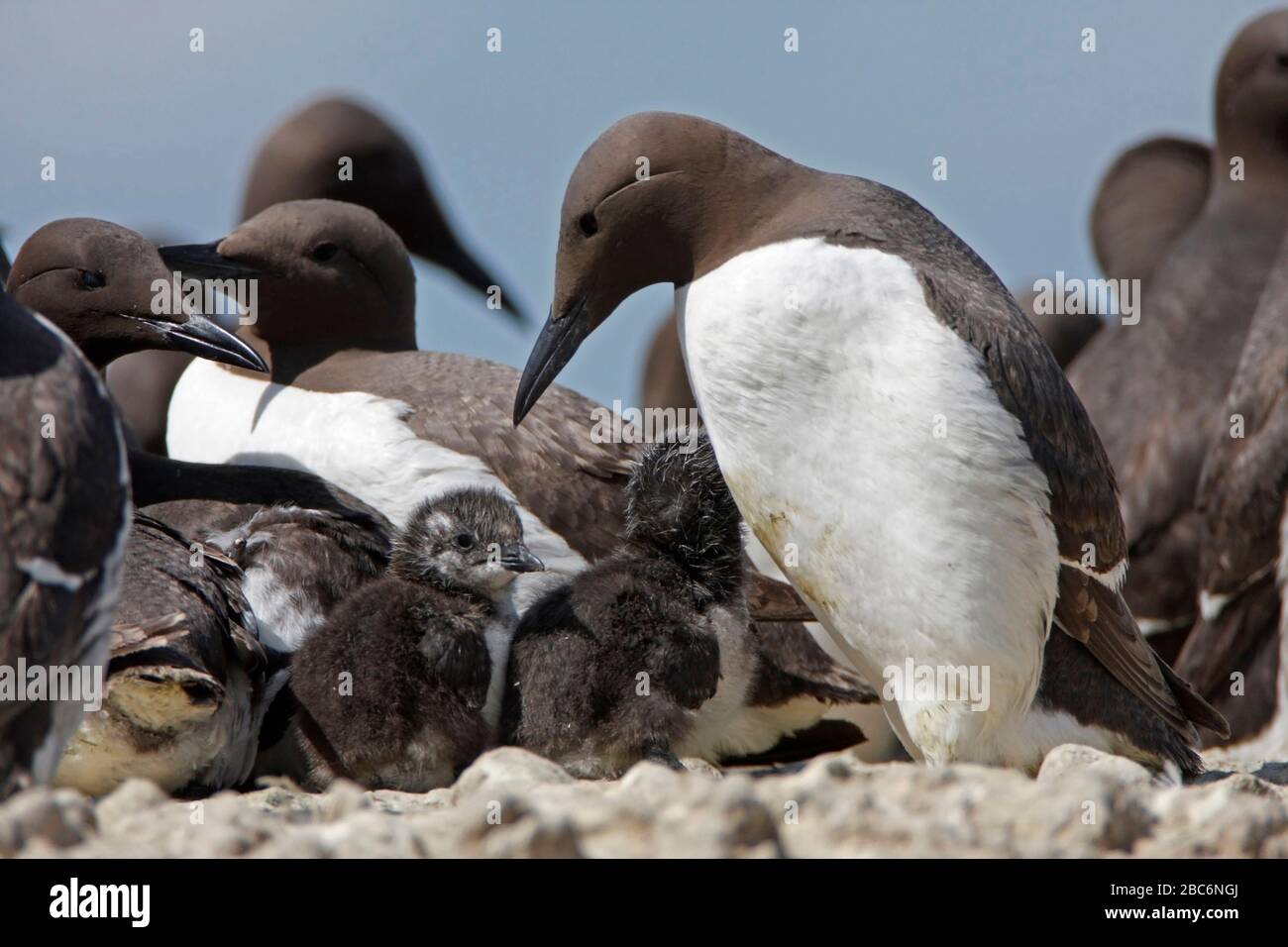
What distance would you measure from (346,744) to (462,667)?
0.50m

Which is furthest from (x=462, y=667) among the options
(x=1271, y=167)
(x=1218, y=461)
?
(x=1271, y=167)

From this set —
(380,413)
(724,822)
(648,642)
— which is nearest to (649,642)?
(648,642)

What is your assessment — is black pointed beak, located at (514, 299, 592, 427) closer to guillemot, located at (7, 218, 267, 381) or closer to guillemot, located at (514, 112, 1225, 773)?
guillemot, located at (514, 112, 1225, 773)

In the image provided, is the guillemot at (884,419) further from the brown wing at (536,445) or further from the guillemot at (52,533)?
the guillemot at (52,533)

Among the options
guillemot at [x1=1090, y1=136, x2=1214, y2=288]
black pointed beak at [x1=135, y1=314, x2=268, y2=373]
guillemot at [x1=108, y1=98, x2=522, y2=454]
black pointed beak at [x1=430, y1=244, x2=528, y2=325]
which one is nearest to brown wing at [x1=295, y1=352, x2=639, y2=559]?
black pointed beak at [x1=135, y1=314, x2=268, y2=373]

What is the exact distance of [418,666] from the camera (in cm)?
723

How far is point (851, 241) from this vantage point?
7.06 meters

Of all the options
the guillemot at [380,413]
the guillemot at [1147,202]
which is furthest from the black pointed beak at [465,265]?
the guillemot at [1147,202]

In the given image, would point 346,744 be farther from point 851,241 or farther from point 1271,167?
point 1271,167

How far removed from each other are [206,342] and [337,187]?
210 inches

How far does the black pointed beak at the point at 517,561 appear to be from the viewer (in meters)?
7.59

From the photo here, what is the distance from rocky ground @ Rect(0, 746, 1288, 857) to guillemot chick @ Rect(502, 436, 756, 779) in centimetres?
138

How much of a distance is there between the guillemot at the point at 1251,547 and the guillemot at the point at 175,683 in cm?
572

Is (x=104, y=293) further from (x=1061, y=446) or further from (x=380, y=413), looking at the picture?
(x=1061, y=446)
